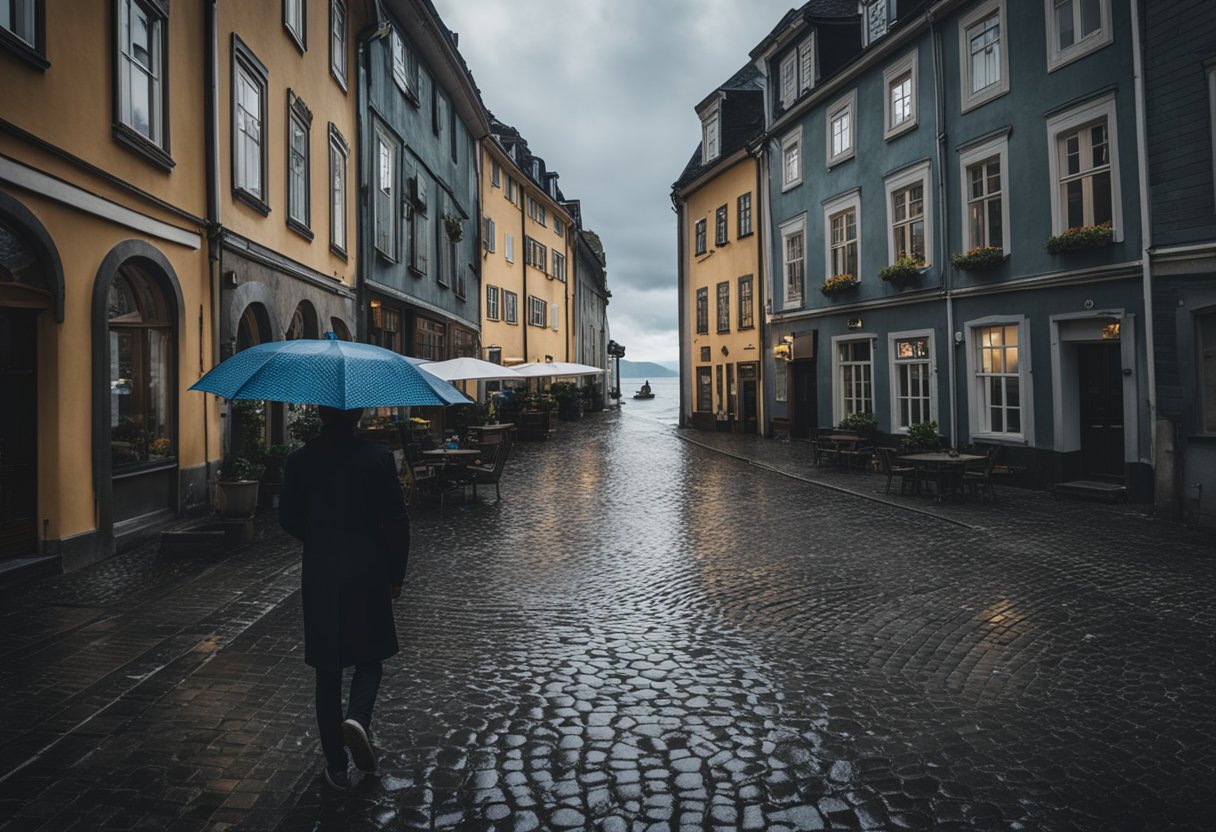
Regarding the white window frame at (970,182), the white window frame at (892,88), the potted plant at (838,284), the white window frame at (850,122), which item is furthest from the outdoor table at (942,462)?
the white window frame at (850,122)

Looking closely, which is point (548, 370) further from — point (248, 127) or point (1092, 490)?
point (1092, 490)

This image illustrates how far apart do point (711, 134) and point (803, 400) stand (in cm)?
1272

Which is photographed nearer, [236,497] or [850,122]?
[236,497]

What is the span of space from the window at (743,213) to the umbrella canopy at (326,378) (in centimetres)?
2443

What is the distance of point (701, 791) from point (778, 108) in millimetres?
24832

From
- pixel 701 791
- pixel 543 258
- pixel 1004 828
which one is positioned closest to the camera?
pixel 1004 828

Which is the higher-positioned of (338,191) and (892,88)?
(892,88)

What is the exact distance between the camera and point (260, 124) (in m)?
12.5

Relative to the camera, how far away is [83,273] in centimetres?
805

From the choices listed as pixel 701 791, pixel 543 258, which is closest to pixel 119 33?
pixel 701 791

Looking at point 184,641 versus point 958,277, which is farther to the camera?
point 958,277

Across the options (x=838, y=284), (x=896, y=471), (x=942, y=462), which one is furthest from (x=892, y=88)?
(x=942, y=462)

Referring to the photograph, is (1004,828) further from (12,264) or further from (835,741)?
(12,264)

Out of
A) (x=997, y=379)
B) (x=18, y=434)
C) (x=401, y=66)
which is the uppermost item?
(x=401, y=66)
